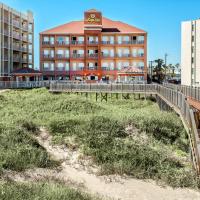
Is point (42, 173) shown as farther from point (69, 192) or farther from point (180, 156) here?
point (180, 156)

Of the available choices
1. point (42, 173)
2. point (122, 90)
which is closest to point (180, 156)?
point (42, 173)

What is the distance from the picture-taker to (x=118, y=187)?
70.2 ft

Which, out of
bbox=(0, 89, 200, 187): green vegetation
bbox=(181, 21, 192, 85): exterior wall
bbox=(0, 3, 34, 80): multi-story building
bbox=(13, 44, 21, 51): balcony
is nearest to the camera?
bbox=(0, 89, 200, 187): green vegetation

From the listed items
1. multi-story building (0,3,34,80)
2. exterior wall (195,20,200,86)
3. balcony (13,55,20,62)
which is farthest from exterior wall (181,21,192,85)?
balcony (13,55,20,62)

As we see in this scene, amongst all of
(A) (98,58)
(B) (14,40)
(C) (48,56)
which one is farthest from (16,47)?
(A) (98,58)

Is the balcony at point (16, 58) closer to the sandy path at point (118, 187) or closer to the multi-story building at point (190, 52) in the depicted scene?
the multi-story building at point (190, 52)

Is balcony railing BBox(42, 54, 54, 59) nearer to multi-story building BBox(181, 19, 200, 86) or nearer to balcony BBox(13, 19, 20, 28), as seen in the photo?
balcony BBox(13, 19, 20, 28)

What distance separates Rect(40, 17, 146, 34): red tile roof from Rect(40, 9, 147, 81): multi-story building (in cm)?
2

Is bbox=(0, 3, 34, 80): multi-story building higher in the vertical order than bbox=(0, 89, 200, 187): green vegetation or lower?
higher

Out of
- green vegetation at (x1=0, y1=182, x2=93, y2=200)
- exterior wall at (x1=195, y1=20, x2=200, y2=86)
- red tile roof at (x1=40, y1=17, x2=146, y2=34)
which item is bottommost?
green vegetation at (x1=0, y1=182, x2=93, y2=200)

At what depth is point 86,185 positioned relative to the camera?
2169cm

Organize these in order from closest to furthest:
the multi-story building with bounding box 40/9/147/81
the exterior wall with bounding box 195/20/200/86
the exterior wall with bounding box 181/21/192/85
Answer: the exterior wall with bounding box 195/20/200/86 < the exterior wall with bounding box 181/21/192/85 < the multi-story building with bounding box 40/9/147/81

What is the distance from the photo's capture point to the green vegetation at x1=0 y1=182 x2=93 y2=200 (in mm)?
17377

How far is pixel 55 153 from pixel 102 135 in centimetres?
388
